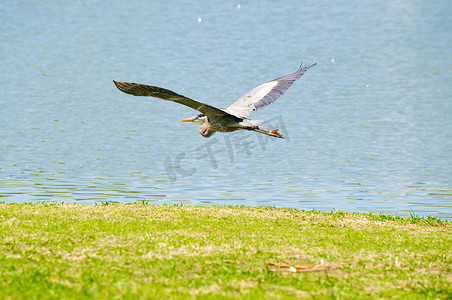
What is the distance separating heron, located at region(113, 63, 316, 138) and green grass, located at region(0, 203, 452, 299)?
159cm

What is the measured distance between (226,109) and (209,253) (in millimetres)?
3652

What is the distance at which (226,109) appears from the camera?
10.7 meters

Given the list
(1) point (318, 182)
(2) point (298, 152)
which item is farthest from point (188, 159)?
(1) point (318, 182)

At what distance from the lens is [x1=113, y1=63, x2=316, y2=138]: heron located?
28.1ft

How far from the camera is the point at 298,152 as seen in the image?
87.4 feet

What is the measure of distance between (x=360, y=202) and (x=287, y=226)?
5303mm

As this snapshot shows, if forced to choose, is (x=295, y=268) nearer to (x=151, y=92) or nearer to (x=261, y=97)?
(x=151, y=92)

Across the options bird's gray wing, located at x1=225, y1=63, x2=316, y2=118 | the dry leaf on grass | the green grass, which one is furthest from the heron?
the dry leaf on grass

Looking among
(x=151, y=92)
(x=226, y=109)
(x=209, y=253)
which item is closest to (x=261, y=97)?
(x=226, y=109)

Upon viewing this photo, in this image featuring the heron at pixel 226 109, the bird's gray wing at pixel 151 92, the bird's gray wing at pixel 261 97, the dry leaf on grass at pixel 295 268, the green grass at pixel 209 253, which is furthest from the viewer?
the bird's gray wing at pixel 261 97

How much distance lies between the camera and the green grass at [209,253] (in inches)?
238

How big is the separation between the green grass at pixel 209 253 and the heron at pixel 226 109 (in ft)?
5.22


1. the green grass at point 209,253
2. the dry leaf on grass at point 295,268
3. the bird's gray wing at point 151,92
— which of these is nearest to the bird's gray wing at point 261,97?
the bird's gray wing at point 151,92

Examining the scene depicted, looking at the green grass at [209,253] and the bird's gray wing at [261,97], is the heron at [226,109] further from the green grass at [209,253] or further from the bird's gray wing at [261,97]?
the green grass at [209,253]
